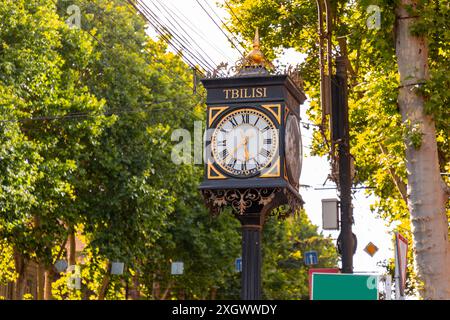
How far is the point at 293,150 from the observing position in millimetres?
10742

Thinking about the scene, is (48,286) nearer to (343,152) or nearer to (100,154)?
(100,154)

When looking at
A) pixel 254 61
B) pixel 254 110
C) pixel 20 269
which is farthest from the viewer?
pixel 20 269

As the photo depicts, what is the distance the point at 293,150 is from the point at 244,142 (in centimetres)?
54

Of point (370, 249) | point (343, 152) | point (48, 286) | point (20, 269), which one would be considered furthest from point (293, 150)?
point (48, 286)

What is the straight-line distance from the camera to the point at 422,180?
11922 millimetres

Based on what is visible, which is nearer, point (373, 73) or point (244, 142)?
point (244, 142)

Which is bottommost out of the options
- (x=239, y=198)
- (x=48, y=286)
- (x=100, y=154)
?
(x=239, y=198)

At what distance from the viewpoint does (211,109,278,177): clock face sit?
1045 cm

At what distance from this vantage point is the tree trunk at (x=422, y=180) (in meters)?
11.7

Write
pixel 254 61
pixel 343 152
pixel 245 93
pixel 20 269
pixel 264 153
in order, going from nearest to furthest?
1. pixel 264 153
2. pixel 245 93
3. pixel 254 61
4. pixel 343 152
5. pixel 20 269

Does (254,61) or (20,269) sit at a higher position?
(20,269)
